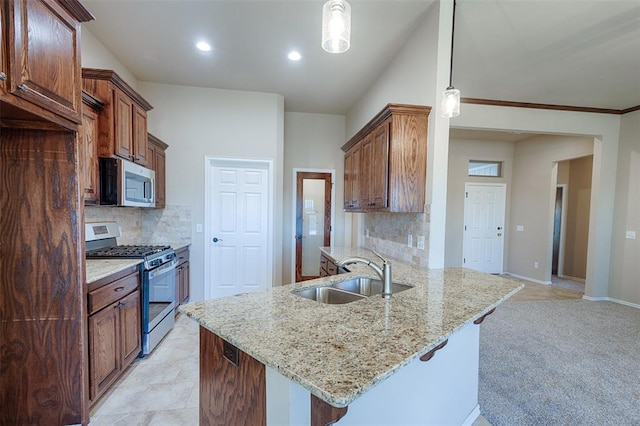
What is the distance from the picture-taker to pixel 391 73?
129 inches

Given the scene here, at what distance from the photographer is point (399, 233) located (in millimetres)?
3004

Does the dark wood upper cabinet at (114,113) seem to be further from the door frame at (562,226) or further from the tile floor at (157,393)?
the door frame at (562,226)

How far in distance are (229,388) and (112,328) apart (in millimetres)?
1482

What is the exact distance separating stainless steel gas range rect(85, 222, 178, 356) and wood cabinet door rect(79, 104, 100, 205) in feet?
1.59

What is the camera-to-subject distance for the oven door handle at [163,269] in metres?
2.59

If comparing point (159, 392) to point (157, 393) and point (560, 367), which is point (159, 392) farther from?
point (560, 367)

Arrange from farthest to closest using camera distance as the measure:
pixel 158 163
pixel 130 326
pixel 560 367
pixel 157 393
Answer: pixel 158 163 → pixel 560 367 → pixel 130 326 → pixel 157 393

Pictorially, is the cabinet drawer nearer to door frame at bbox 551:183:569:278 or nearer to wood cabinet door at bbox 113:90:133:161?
wood cabinet door at bbox 113:90:133:161

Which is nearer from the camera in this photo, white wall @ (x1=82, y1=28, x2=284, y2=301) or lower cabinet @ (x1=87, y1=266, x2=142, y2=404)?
lower cabinet @ (x1=87, y1=266, x2=142, y2=404)

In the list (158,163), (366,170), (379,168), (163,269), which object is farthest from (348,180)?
(158,163)

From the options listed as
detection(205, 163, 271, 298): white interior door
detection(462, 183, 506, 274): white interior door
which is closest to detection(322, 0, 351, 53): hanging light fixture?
detection(205, 163, 271, 298): white interior door

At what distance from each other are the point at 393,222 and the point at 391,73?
180cm

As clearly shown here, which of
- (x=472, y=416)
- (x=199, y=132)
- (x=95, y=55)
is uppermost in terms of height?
(x=95, y=55)

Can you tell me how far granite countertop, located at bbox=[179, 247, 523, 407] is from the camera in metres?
0.77
